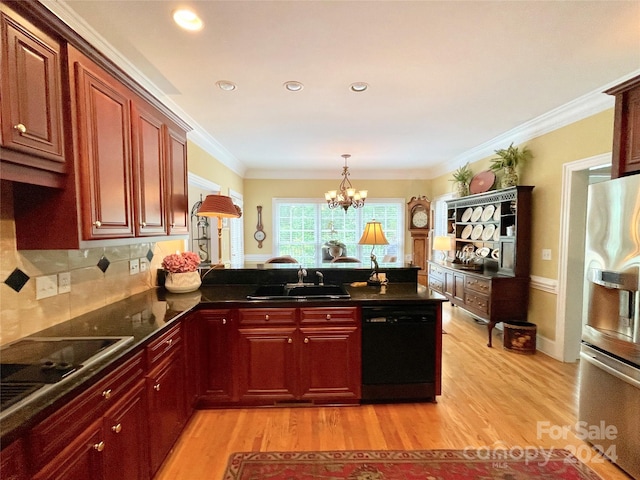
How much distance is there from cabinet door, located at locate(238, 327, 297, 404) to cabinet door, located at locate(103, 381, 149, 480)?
0.89 metres

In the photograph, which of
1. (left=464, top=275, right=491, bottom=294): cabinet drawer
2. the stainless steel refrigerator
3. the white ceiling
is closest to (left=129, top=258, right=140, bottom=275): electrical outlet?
the white ceiling

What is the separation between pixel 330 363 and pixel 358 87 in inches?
94.9

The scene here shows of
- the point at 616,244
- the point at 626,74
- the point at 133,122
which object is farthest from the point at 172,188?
the point at 626,74

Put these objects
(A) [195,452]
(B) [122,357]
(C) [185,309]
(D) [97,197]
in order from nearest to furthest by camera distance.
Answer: (B) [122,357] → (D) [97,197] → (A) [195,452] → (C) [185,309]

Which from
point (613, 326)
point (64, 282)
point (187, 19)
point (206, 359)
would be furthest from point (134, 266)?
point (613, 326)

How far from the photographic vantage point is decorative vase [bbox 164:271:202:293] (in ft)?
8.96

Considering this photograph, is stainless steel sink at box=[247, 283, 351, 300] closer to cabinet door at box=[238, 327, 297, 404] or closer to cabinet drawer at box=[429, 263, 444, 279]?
cabinet door at box=[238, 327, 297, 404]

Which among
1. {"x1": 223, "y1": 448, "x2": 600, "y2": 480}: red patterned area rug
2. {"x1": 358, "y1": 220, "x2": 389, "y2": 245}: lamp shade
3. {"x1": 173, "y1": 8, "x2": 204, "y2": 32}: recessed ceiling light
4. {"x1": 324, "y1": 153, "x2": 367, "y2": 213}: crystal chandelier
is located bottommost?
{"x1": 223, "y1": 448, "x2": 600, "y2": 480}: red patterned area rug

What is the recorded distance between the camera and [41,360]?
135 cm

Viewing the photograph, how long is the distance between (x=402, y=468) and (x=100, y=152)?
8.40 ft

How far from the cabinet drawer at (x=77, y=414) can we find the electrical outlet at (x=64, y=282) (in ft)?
2.32

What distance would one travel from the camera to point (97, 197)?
163 centimetres

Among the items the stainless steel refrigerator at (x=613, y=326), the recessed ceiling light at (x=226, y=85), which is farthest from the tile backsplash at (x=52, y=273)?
the stainless steel refrigerator at (x=613, y=326)

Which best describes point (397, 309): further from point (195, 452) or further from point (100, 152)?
point (100, 152)
